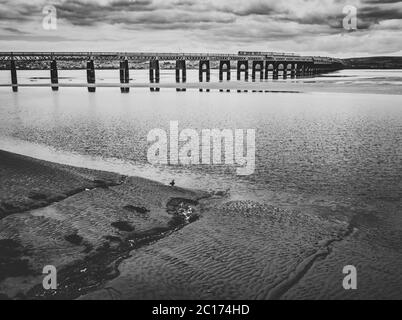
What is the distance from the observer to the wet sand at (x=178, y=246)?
4418 millimetres

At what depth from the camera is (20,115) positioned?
20406 millimetres

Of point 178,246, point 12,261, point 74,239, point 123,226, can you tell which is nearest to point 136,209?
point 123,226

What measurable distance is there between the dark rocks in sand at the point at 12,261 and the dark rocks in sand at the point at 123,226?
133 centimetres

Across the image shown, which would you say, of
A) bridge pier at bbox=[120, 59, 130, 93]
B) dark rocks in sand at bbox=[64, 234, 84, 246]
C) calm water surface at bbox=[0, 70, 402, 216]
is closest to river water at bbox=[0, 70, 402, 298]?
calm water surface at bbox=[0, 70, 402, 216]

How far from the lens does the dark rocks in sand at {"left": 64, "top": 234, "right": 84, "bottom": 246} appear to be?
17.8ft

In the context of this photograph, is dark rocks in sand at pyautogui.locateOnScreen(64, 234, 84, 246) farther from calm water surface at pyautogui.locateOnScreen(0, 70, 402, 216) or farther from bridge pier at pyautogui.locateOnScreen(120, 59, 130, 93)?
bridge pier at pyautogui.locateOnScreen(120, 59, 130, 93)

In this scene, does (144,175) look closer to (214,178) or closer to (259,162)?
(214,178)

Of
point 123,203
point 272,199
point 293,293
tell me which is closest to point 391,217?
point 272,199

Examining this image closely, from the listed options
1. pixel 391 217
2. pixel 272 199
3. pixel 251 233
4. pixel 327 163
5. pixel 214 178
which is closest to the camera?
pixel 251 233

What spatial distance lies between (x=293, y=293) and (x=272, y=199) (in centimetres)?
322

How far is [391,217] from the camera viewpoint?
21.4 feet

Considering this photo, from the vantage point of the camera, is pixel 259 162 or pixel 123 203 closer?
pixel 123 203

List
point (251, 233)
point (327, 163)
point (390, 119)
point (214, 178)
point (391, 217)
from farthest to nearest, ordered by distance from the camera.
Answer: point (390, 119) < point (327, 163) < point (214, 178) < point (391, 217) < point (251, 233)

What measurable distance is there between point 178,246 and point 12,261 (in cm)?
202
